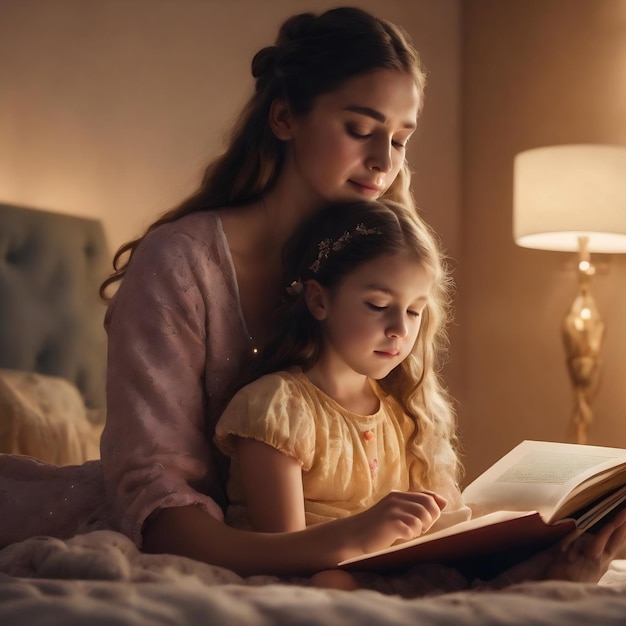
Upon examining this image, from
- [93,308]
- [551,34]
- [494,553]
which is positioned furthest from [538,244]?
[494,553]

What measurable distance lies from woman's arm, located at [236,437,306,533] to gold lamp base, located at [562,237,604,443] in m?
1.73

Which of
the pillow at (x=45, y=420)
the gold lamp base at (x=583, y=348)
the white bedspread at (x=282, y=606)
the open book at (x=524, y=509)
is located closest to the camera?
the white bedspread at (x=282, y=606)

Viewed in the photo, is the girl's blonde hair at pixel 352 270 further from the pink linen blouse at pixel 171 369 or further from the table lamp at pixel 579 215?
the table lamp at pixel 579 215

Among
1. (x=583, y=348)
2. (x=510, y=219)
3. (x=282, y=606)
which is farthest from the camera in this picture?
(x=510, y=219)

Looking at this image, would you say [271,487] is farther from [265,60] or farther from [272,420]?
[265,60]

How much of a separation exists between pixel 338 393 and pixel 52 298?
138 centimetres

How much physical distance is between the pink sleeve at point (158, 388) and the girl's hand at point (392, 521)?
0.23 meters

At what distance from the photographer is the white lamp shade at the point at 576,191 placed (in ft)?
7.86

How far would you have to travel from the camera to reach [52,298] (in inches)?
96.3

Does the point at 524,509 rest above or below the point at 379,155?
below

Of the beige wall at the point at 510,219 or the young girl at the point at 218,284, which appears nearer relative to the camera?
the young girl at the point at 218,284

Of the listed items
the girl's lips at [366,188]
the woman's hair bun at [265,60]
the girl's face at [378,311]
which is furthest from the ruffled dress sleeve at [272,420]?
the woman's hair bun at [265,60]

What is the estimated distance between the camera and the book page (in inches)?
41.8

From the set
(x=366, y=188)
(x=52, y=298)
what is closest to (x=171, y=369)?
(x=366, y=188)
